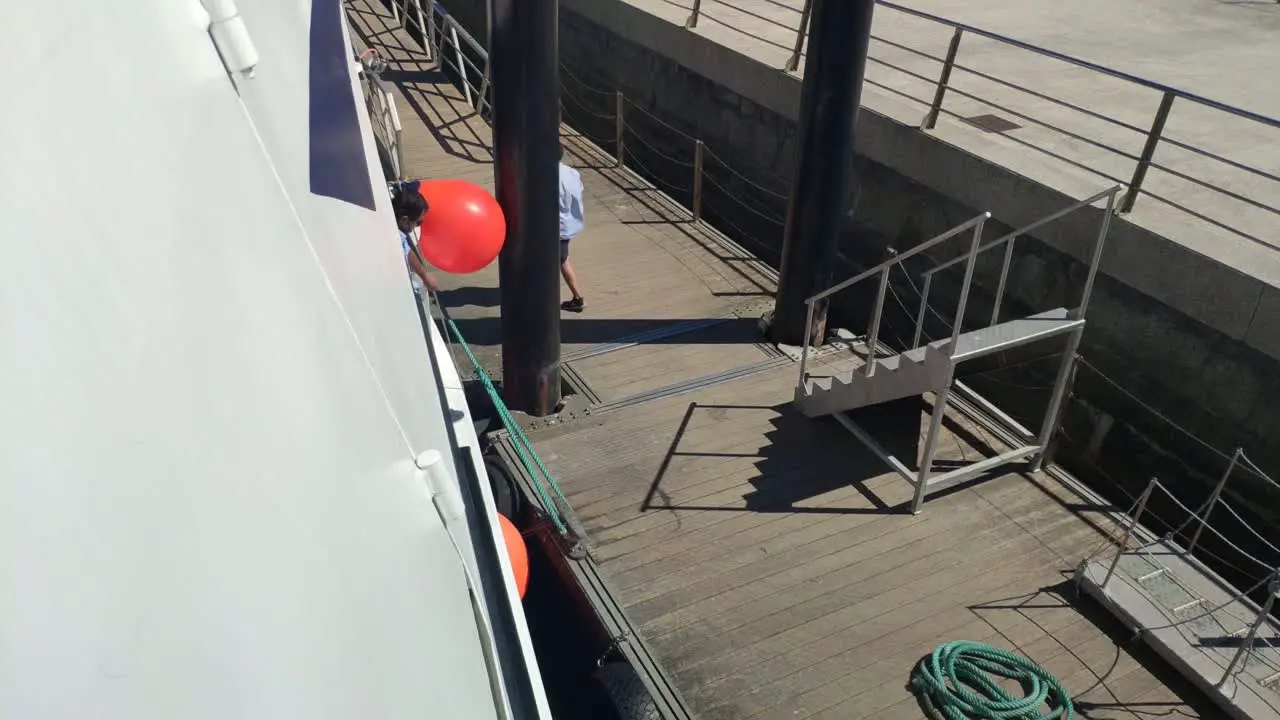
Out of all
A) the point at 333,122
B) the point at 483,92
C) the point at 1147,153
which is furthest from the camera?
the point at 483,92

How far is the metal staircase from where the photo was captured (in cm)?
496

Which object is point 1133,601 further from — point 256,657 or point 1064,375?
point 256,657

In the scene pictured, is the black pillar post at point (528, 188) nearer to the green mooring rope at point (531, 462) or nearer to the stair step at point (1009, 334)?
the green mooring rope at point (531, 462)

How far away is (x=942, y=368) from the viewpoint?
16.9 feet

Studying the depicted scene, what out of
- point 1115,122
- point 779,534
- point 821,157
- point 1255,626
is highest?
point 1115,122

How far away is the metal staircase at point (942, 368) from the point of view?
4.96 metres

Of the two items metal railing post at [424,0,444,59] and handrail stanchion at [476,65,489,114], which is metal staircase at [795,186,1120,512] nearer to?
handrail stanchion at [476,65,489,114]

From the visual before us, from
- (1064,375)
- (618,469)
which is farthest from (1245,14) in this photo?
(618,469)

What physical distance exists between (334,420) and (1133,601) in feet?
15.5

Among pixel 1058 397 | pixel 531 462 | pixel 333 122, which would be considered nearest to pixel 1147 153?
pixel 1058 397

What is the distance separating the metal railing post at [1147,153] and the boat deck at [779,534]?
1.87 meters

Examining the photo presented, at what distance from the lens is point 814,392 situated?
20.8ft

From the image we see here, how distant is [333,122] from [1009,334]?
163 inches

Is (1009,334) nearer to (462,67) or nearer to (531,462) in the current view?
(531,462)
